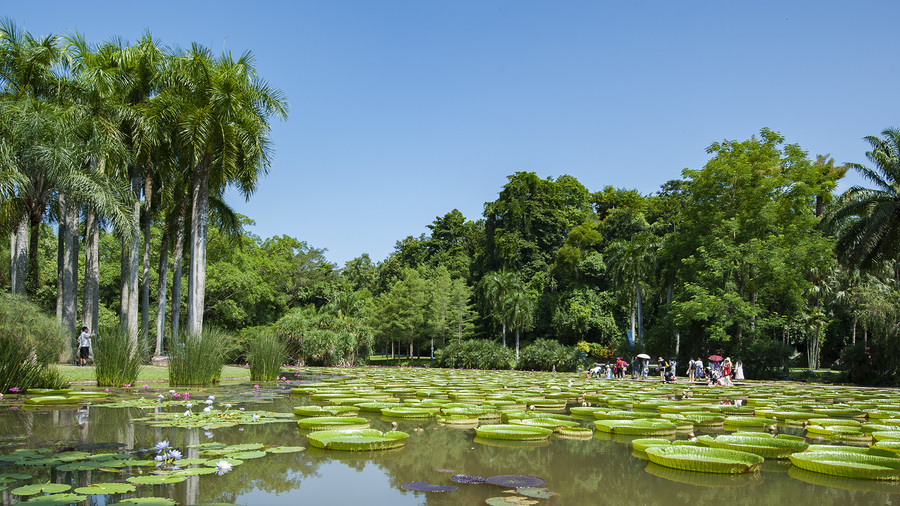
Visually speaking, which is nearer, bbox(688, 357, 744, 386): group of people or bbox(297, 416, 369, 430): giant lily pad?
bbox(297, 416, 369, 430): giant lily pad

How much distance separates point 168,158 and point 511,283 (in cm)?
2849

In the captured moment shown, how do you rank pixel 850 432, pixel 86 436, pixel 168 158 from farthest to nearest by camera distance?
1. pixel 168 158
2. pixel 850 432
3. pixel 86 436

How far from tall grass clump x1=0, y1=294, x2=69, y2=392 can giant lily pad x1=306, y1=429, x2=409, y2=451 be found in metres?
7.45

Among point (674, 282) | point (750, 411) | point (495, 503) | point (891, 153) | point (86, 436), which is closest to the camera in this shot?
point (495, 503)

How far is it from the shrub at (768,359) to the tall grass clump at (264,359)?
22945mm

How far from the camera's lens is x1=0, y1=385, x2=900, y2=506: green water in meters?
4.36

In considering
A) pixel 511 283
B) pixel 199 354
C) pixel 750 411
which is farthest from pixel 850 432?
pixel 511 283

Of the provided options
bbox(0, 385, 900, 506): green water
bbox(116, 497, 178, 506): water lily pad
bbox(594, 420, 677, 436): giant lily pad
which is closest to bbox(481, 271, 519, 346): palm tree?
bbox(594, 420, 677, 436): giant lily pad

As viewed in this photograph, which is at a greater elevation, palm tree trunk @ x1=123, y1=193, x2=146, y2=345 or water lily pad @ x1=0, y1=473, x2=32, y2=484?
palm tree trunk @ x1=123, y1=193, x2=146, y2=345

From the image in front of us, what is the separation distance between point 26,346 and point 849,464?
1378 cm

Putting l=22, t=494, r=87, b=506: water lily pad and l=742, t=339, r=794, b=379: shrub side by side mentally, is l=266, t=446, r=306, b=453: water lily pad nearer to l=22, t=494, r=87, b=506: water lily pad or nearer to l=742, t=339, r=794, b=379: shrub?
l=22, t=494, r=87, b=506: water lily pad

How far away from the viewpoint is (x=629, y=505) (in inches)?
168

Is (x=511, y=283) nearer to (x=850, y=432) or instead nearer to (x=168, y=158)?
(x=168, y=158)

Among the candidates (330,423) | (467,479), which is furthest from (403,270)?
(467,479)
